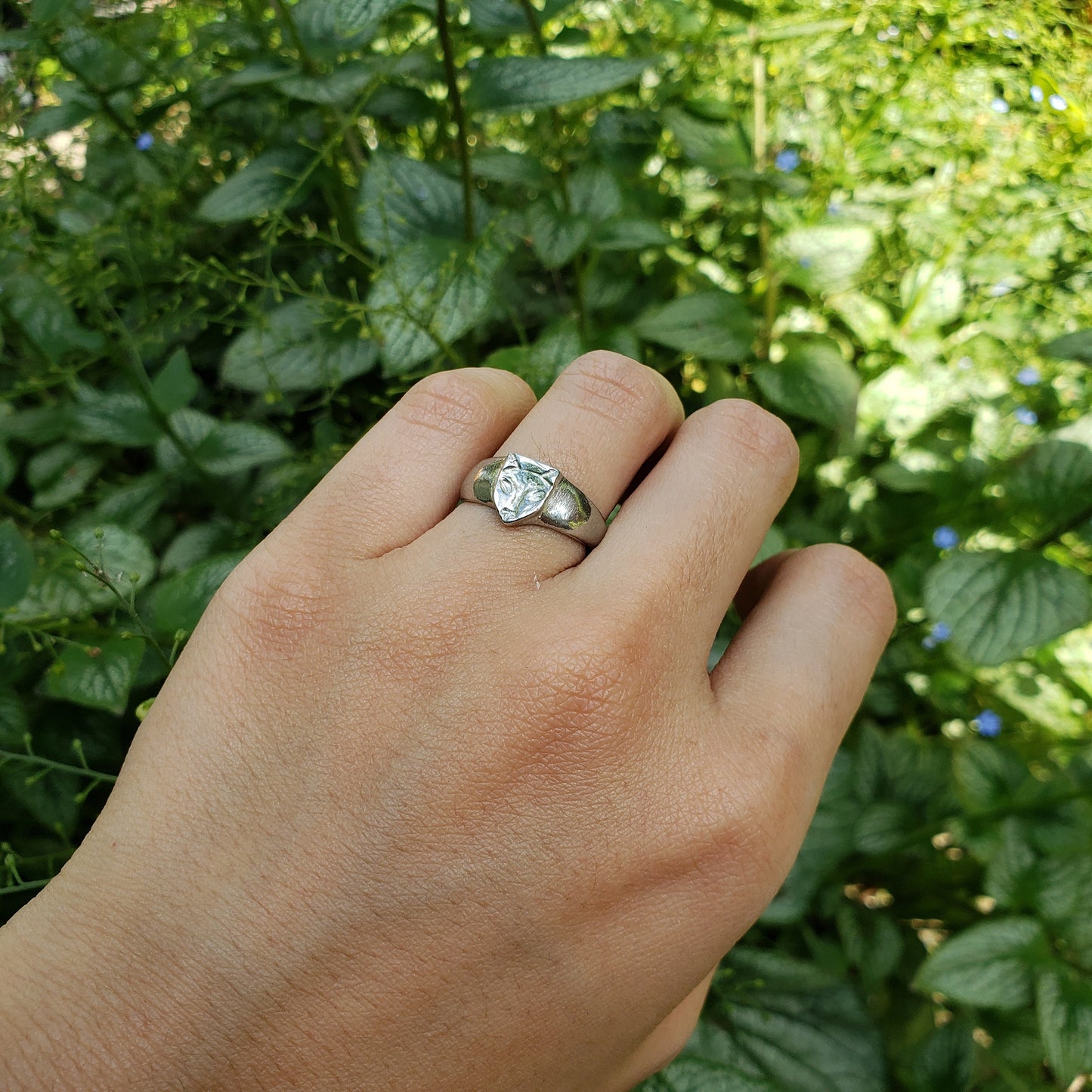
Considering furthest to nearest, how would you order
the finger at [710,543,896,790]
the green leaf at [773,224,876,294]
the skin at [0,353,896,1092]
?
1. the green leaf at [773,224,876,294]
2. the finger at [710,543,896,790]
3. the skin at [0,353,896,1092]

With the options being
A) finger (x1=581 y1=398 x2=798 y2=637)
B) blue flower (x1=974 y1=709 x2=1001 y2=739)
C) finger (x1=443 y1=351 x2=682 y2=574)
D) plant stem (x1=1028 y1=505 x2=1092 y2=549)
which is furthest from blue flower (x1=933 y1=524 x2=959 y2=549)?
finger (x1=443 y1=351 x2=682 y2=574)

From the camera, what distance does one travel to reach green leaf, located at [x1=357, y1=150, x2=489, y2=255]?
1.32 meters

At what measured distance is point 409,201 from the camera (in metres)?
1.35

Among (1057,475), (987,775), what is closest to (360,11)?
(1057,475)

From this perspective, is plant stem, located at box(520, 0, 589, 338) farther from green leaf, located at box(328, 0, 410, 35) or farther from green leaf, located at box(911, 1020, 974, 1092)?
green leaf, located at box(911, 1020, 974, 1092)

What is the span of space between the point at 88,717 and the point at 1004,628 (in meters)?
1.50

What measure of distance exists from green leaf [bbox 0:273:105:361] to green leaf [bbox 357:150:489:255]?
1.67ft

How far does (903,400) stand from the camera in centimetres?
179

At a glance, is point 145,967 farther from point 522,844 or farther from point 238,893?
point 522,844

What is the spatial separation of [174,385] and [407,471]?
577 millimetres

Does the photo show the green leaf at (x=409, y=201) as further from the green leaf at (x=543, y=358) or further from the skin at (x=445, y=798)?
the skin at (x=445, y=798)

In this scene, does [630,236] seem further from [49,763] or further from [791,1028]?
[791,1028]

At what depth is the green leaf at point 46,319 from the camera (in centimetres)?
137

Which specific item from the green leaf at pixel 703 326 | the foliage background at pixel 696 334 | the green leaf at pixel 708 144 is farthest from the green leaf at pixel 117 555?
the green leaf at pixel 708 144
